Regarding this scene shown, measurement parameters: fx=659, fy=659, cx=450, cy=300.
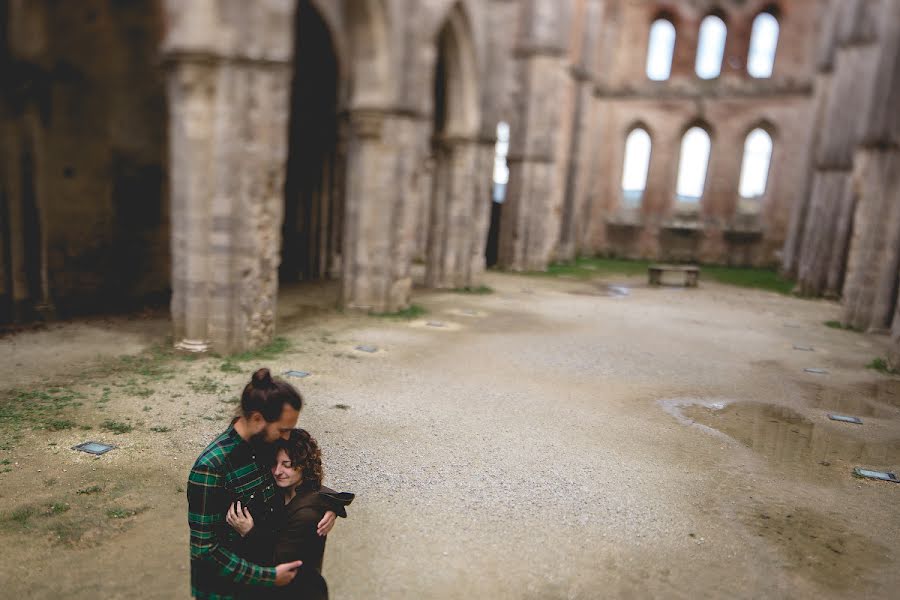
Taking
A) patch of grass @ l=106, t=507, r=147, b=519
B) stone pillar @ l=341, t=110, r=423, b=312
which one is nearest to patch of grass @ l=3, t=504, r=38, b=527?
patch of grass @ l=106, t=507, r=147, b=519

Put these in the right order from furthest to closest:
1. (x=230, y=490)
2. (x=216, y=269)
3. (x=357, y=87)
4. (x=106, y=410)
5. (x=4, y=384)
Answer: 1. (x=357, y=87)
2. (x=216, y=269)
3. (x=4, y=384)
4. (x=106, y=410)
5. (x=230, y=490)

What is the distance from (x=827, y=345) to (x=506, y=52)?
10015 millimetres

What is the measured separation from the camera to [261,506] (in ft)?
8.66

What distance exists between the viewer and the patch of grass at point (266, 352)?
8734 millimetres

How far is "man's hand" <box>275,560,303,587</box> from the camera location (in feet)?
8.20

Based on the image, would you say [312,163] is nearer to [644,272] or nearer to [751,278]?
[644,272]

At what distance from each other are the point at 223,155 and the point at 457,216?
8449 mm

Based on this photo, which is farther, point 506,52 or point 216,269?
point 506,52

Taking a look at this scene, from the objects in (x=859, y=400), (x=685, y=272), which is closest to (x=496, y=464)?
(x=859, y=400)

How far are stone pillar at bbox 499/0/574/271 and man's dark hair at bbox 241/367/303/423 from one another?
2046 centimetres

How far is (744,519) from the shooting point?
4938mm

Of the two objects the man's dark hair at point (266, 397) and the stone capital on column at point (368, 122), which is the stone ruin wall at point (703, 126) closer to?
the stone capital on column at point (368, 122)

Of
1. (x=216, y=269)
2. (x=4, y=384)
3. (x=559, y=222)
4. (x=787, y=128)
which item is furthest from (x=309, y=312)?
(x=787, y=128)

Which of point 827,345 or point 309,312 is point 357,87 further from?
point 827,345
